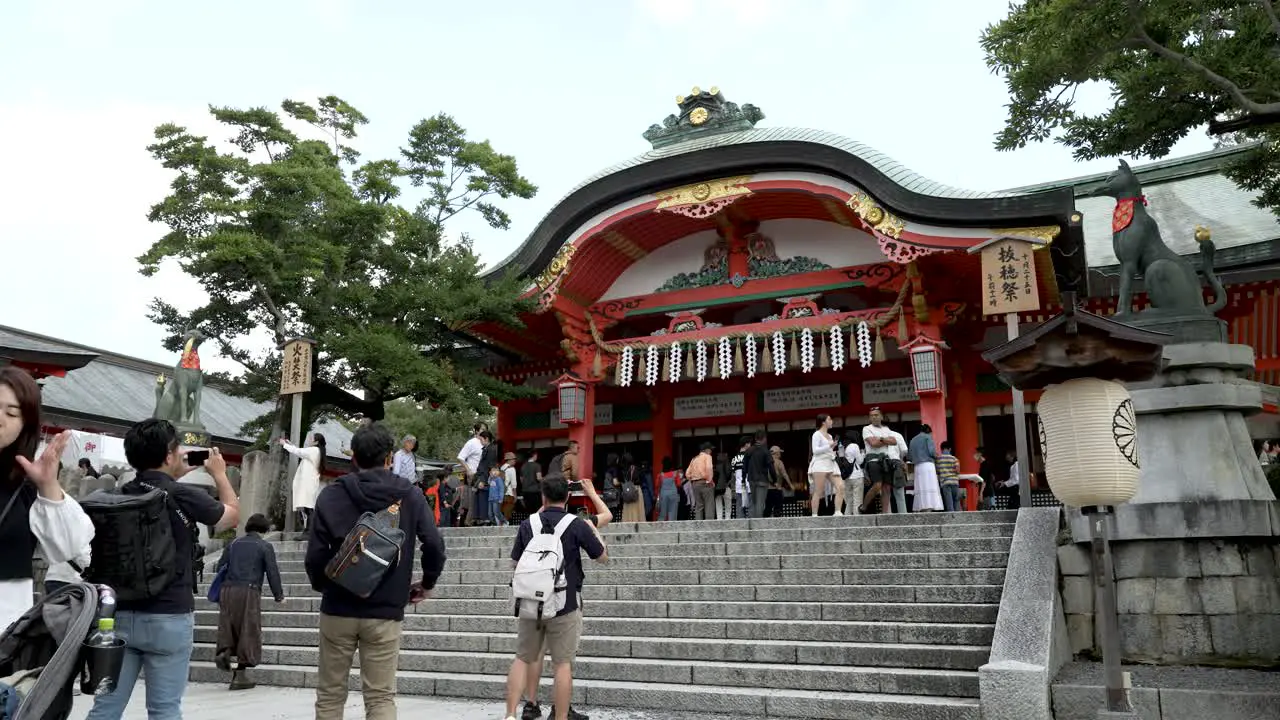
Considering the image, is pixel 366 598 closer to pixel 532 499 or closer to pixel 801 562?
pixel 801 562

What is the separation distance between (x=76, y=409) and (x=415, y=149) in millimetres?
11462

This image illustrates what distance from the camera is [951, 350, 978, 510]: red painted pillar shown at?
47.7 ft

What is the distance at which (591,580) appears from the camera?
897cm

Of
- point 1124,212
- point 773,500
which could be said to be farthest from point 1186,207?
point 773,500

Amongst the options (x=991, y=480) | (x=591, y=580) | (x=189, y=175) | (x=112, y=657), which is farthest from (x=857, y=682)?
(x=189, y=175)

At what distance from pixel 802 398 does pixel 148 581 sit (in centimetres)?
1374

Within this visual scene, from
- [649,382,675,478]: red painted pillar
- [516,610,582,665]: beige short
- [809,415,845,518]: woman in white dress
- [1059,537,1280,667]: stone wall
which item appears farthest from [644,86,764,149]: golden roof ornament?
[516,610,582,665]: beige short

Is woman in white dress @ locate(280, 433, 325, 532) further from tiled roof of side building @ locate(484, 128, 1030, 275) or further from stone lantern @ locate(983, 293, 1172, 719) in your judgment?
stone lantern @ locate(983, 293, 1172, 719)

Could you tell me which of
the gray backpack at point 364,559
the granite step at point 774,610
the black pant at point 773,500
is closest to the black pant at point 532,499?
the black pant at point 773,500

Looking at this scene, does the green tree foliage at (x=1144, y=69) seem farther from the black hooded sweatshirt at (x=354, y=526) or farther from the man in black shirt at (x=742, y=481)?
the black hooded sweatshirt at (x=354, y=526)

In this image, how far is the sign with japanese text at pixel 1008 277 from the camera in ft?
37.5

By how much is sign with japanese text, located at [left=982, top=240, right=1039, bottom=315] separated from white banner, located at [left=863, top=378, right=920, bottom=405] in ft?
12.9

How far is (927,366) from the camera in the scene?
520 inches

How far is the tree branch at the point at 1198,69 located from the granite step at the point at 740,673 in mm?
5220
